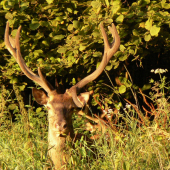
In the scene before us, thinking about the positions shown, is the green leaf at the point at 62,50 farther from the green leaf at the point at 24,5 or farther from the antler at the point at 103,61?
the antler at the point at 103,61

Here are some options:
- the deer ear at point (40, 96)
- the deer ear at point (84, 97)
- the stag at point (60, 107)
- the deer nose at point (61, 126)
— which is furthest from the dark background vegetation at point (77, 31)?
the deer nose at point (61, 126)

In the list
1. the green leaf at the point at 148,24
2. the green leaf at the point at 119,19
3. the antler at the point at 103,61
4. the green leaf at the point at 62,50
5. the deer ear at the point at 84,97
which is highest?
the green leaf at the point at 119,19

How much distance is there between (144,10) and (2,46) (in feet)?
7.09

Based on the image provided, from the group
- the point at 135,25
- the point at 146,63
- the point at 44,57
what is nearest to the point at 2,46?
the point at 44,57

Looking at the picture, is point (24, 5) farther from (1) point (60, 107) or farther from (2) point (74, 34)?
(1) point (60, 107)

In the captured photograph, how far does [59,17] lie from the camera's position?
551 cm

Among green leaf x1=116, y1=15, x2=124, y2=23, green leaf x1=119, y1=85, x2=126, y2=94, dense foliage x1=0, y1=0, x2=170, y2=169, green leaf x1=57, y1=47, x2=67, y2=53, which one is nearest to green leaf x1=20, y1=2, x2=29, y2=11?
dense foliage x1=0, y1=0, x2=170, y2=169

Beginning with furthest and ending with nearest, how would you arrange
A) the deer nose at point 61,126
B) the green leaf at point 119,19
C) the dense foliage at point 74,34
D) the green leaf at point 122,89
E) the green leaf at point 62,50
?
the green leaf at point 122,89
the green leaf at point 62,50
the dense foliage at point 74,34
the green leaf at point 119,19
the deer nose at point 61,126

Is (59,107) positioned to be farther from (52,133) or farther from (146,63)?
(146,63)

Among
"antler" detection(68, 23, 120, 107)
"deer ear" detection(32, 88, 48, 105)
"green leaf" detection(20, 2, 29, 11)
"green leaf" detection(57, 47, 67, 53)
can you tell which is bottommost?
"deer ear" detection(32, 88, 48, 105)

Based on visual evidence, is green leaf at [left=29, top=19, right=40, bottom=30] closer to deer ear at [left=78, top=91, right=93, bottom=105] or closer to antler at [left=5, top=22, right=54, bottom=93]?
antler at [left=5, top=22, right=54, bottom=93]

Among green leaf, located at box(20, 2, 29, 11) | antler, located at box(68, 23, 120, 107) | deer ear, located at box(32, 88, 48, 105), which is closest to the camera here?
antler, located at box(68, 23, 120, 107)

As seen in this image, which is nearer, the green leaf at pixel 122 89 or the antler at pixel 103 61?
the antler at pixel 103 61

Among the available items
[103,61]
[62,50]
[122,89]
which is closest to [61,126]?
[103,61]
